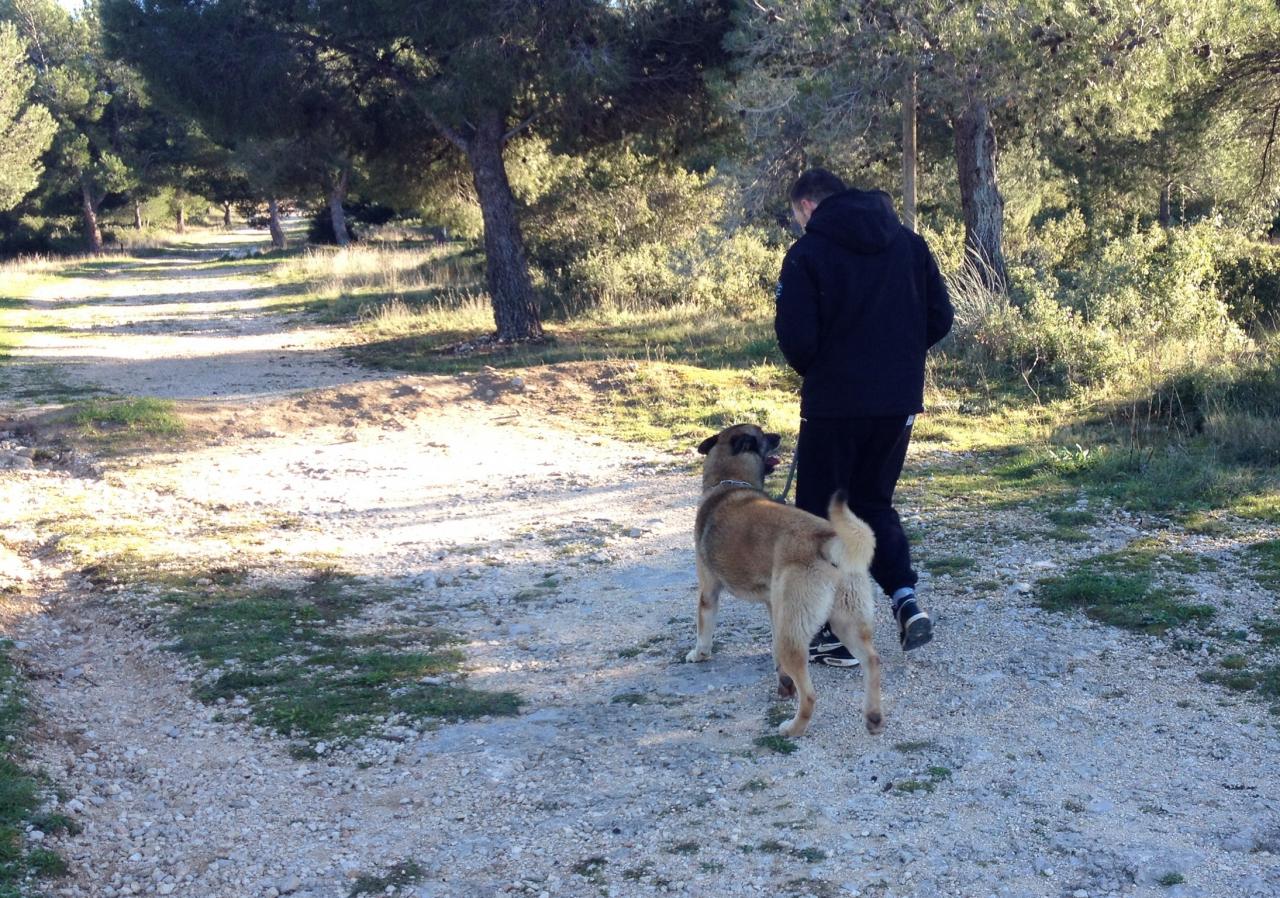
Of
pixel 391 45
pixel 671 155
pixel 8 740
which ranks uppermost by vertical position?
pixel 391 45

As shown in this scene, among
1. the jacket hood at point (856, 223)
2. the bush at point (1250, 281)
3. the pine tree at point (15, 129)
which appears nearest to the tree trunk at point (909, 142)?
the bush at point (1250, 281)

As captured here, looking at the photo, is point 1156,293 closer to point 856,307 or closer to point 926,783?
point 856,307

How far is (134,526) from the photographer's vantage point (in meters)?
Answer: 7.32

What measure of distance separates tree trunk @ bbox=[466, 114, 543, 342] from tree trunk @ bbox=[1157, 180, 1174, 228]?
1216 centimetres

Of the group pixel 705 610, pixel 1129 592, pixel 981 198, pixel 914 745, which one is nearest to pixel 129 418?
pixel 705 610

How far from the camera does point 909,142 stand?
13.1 meters

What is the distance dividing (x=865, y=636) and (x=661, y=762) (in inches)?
36.7

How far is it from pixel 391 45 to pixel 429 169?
132 inches

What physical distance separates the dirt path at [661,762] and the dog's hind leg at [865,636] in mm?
113

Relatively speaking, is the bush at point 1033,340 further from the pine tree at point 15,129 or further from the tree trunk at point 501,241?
the pine tree at point 15,129

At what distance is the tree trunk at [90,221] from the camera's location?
47906mm

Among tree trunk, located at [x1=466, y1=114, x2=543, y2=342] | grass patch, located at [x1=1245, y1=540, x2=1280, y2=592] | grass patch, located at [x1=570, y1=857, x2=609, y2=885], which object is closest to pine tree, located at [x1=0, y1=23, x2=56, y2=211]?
tree trunk, located at [x1=466, y1=114, x2=543, y2=342]

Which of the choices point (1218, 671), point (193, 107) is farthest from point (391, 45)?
point (1218, 671)

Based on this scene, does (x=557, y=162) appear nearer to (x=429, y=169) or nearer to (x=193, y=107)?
(x=429, y=169)
